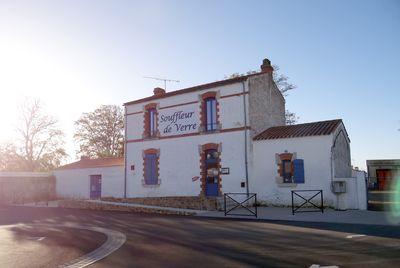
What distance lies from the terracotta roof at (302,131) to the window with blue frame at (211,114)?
267cm

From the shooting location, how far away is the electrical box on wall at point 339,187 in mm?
16264

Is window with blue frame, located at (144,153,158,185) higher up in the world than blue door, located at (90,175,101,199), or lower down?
higher up

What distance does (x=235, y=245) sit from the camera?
8.38 m

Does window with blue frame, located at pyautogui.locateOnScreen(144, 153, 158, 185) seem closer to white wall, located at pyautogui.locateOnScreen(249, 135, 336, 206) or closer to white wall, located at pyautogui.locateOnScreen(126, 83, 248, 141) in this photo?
white wall, located at pyautogui.locateOnScreen(126, 83, 248, 141)

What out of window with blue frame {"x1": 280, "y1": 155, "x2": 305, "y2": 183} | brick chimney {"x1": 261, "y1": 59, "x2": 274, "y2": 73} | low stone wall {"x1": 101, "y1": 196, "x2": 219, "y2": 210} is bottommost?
low stone wall {"x1": 101, "y1": 196, "x2": 219, "y2": 210}

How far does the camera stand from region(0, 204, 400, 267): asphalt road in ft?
22.3

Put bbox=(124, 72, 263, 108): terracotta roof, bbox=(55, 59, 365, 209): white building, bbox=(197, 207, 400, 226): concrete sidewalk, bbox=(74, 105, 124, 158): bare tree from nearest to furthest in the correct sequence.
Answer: bbox=(197, 207, 400, 226): concrete sidewalk < bbox=(55, 59, 365, 209): white building < bbox=(124, 72, 263, 108): terracotta roof < bbox=(74, 105, 124, 158): bare tree

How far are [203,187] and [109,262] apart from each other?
13.3 m

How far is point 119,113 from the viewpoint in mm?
43719

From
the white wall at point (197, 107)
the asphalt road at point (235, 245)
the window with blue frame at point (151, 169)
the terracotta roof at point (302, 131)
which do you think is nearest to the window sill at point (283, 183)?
the terracotta roof at point (302, 131)

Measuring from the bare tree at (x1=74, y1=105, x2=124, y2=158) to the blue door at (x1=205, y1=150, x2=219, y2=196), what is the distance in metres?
24.2

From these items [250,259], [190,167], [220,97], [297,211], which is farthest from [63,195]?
[250,259]

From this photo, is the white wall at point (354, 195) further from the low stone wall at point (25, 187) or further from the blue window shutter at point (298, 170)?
the low stone wall at point (25, 187)

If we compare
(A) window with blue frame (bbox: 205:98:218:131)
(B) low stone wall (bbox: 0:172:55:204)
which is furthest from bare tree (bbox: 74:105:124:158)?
(A) window with blue frame (bbox: 205:98:218:131)
